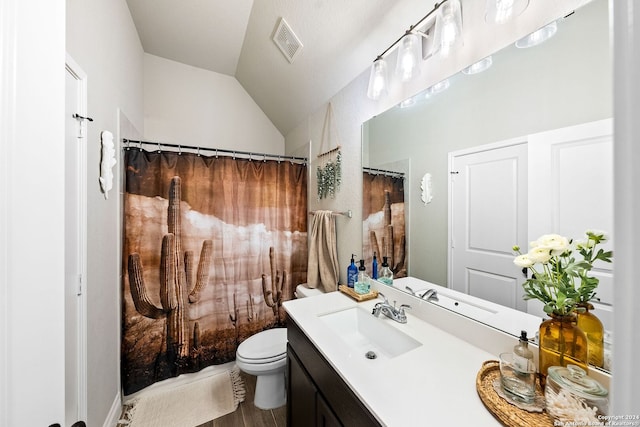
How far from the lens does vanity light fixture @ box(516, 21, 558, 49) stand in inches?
28.3

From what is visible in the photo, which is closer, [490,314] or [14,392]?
[14,392]

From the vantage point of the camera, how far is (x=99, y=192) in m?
1.21

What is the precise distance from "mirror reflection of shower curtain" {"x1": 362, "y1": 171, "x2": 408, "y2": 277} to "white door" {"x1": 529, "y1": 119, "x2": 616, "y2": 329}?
575mm

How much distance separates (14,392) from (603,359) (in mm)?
1273

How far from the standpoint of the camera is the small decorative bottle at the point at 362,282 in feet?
4.52

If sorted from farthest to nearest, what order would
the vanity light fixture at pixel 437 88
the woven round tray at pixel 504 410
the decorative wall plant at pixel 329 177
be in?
the decorative wall plant at pixel 329 177, the vanity light fixture at pixel 437 88, the woven round tray at pixel 504 410

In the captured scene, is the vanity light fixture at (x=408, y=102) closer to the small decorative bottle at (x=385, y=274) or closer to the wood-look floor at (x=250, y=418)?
the small decorative bottle at (x=385, y=274)

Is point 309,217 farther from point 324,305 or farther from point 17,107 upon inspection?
point 17,107

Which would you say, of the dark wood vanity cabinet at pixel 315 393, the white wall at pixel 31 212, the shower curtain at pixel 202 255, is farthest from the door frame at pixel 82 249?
the dark wood vanity cabinet at pixel 315 393

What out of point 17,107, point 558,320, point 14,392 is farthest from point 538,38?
point 14,392

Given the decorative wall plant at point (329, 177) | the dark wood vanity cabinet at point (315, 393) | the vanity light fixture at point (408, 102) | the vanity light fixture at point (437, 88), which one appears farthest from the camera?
the decorative wall plant at point (329, 177)

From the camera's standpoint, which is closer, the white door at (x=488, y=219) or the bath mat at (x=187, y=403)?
the white door at (x=488, y=219)

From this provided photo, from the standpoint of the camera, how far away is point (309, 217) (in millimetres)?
2201

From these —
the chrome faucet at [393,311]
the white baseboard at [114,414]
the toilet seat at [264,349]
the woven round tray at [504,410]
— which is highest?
the chrome faucet at [393,311]
